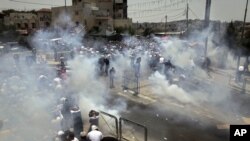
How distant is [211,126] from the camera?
10742 millimetres

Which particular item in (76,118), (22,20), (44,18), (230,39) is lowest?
(76,118)

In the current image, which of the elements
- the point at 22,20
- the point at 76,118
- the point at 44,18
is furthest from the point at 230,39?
the point at 44,18

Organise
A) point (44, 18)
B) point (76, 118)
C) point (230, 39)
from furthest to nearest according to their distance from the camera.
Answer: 1. point (44, 18)
2. point (230, 39)
3. point (76, 118)

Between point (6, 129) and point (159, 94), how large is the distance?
7.85m

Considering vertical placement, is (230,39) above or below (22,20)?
below

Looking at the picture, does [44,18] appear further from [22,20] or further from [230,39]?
[230,39]

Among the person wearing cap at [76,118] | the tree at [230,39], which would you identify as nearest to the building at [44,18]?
→ the tree at [230,39]

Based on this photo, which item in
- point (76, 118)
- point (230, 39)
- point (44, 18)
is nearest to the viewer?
point (76, 118)

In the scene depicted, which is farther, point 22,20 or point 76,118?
point 22,20

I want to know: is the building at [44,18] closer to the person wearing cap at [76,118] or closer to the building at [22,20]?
the building at [22,20]

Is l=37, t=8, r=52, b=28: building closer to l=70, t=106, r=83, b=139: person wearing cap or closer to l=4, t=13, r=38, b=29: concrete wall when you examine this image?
l=4, t=13, r=38, b=29: concrete wall

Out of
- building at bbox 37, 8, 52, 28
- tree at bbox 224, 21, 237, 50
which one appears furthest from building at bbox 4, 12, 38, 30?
tree at bbox 224, 21, 237, 50

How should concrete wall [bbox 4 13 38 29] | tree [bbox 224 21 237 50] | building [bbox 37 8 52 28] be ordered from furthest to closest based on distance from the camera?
building [bbox 37 8 52 28]
concrete wall [bbox 4 13 38 29]
tree [bbox 224 21 237 50]

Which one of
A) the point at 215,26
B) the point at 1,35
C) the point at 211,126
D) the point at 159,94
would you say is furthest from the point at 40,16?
the point at 211,126
